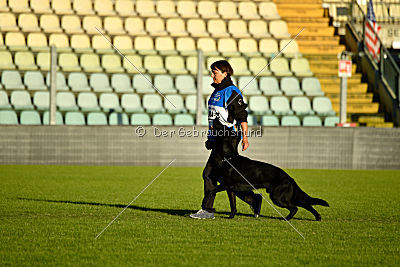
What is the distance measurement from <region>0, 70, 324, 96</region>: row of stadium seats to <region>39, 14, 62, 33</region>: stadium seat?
3380mm

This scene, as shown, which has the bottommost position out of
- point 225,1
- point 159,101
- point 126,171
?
point 126,171

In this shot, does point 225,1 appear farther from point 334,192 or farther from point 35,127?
point 334,192

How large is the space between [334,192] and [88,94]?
7601mm

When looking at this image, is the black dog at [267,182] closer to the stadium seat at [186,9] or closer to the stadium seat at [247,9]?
the stadium seat at [186,9]

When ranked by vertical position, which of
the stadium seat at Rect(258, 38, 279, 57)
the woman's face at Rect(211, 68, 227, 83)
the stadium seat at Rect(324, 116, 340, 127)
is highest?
the stadium seat at Rect(258, 38, 279, 57)

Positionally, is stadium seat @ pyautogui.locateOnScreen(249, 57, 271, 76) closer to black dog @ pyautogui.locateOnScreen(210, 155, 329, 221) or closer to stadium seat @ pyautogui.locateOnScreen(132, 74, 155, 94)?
stadium seat @ pyautogui.locateOnScreen(132, 74, 155, 94)

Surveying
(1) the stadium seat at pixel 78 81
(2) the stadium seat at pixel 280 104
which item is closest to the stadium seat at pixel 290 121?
(2) the stadium seat at pixel 280 104

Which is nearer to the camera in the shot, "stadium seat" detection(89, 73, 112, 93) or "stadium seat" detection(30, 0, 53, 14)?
"stadium seat" detection(89, 73, 112, 93)

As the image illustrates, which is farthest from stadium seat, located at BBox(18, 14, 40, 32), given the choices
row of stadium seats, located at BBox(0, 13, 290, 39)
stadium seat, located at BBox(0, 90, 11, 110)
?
stadium seat, located at BBox(0, 90, 11, 110)

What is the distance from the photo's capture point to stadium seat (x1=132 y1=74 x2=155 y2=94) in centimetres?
1686

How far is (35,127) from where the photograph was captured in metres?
14.5

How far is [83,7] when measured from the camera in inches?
806

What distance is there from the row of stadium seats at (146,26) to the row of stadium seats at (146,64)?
Answer: 199cm

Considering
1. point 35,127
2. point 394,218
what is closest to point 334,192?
point 394,218
